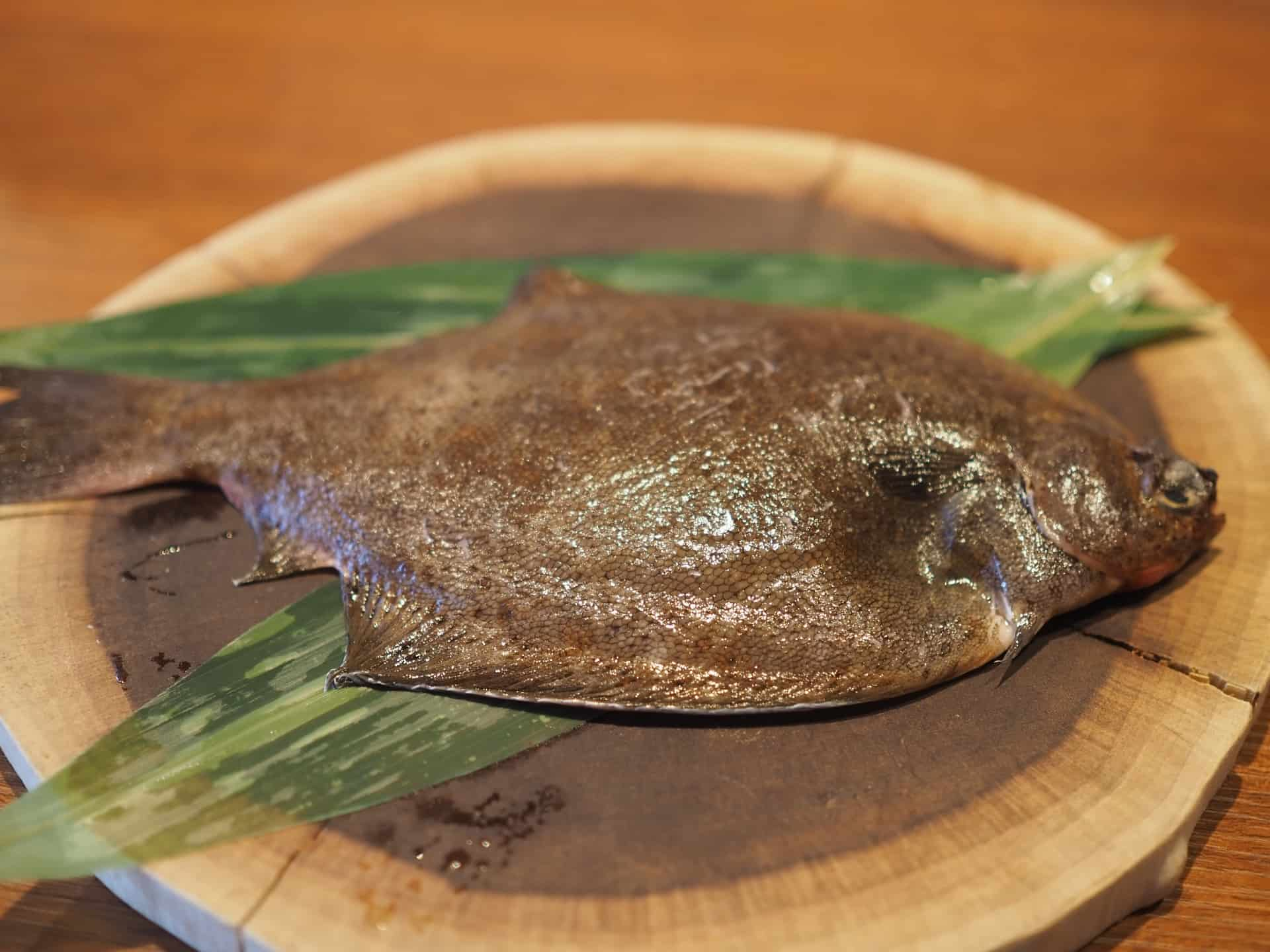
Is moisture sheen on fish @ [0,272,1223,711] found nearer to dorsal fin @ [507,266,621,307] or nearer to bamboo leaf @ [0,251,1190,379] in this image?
dorsal fin @ [507,266,621,307]

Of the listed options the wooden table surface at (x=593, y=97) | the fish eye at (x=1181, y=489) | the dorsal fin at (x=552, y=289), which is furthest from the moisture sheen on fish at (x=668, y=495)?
the wooden table surface at (x=593, y=97)

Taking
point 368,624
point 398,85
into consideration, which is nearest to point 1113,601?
point 368,624

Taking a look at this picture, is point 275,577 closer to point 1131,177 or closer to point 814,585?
point 814,585

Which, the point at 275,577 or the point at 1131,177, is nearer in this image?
the point at 275,577

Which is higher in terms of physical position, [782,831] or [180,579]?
[180,579]

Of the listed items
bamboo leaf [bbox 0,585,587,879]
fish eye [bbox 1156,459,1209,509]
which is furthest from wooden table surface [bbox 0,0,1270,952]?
bamboo leaf [bbox 0,585,587,879]

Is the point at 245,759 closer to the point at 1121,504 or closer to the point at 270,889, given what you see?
the point at 270,889

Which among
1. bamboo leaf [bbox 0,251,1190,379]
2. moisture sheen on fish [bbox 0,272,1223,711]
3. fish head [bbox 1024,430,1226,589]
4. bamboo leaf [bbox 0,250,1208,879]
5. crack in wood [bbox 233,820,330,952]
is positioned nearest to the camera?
crack in wood [bbox 233,820,330,952]
